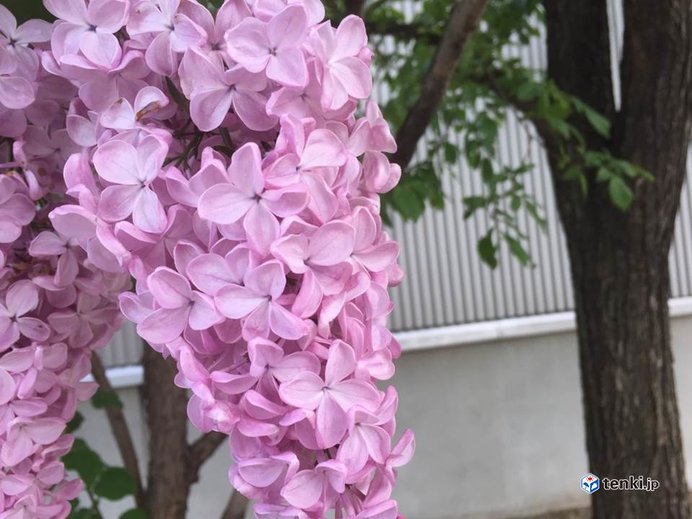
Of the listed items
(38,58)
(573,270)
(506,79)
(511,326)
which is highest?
(506,79)

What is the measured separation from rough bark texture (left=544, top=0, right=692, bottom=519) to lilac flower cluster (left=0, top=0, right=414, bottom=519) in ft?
4.18

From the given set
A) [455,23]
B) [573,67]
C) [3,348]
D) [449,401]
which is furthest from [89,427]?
[3,348]

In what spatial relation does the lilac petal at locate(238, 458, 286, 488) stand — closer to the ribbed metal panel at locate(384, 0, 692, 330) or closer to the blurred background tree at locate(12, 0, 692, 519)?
the blurred background tree at locate(12, 0, 692, 519)

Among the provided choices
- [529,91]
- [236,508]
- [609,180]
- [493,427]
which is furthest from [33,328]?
[493,427]

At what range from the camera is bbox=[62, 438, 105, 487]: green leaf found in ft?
2.69

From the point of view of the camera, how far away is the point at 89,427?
2.61m

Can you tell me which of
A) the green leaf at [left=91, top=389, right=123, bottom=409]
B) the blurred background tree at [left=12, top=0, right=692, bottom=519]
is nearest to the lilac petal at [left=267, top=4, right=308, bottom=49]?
the green leaf at [left=91, top=389, right=123, bottom=409]

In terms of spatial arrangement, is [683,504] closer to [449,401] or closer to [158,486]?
[158,486]

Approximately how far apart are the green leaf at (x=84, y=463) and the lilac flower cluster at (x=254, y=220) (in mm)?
638

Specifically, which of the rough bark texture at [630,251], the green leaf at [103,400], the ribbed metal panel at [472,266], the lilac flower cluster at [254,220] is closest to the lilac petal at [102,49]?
the lilac flower cluster at [254,220]

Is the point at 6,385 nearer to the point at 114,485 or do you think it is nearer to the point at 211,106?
the point at 211,106

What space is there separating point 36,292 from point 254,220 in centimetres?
12

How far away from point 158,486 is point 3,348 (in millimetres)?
810

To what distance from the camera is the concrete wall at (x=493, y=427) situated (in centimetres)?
291
